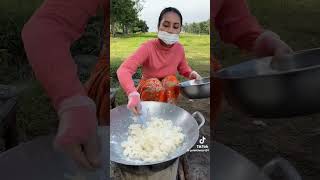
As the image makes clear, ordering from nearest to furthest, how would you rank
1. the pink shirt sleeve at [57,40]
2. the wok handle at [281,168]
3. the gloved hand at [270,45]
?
the pink shirt sleeve at [57,40]
the gloved hand at [270,45]
the wok handle at [281,168]

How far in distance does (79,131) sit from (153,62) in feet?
1.70

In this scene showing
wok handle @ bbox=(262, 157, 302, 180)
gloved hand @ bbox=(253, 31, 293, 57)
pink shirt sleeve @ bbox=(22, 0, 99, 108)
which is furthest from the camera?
wok handle @ bbox=(262, 157, 302, 180)

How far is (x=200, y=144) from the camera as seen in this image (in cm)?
244

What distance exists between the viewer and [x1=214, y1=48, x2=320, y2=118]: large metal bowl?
2363mm

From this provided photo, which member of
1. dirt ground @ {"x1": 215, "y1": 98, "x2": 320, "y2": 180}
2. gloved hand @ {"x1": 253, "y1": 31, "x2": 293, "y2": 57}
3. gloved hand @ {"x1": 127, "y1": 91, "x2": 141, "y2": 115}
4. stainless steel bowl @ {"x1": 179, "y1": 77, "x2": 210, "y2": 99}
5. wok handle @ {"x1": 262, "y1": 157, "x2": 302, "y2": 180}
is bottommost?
wok handle @ {"x1": 262, "y1": 157, "x2": 302, "y2": 180}

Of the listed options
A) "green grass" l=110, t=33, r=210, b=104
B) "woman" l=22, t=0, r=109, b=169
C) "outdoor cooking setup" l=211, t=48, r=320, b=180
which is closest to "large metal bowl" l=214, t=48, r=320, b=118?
"outdoor cooking setup" l=211, t=48, r=320, b=180

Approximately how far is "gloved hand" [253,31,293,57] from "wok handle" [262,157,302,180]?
1.90ft

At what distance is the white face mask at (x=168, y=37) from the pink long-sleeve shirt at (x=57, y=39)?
0.32 meters

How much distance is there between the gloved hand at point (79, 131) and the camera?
2.37 m

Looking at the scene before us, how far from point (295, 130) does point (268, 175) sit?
0.94ft

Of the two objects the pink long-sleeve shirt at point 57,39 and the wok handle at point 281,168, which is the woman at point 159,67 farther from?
the wok handle at point 281,168

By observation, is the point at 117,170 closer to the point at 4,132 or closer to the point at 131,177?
the point at 131,177

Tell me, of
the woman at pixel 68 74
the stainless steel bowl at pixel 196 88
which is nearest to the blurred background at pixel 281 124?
Answer: the stainless steel bowl at pixel 196 88

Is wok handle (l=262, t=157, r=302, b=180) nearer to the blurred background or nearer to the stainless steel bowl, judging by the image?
the blurred background
